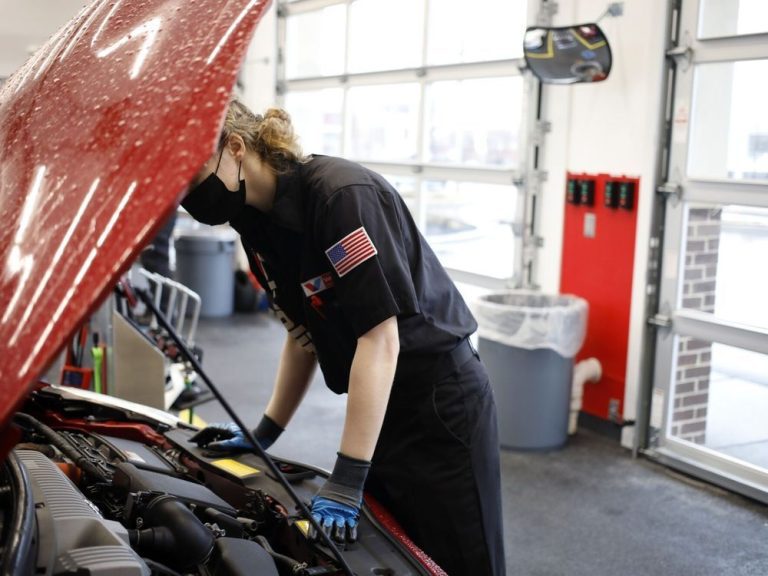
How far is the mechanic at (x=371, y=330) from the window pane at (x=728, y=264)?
280cm

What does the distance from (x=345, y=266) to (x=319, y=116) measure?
23.3ft

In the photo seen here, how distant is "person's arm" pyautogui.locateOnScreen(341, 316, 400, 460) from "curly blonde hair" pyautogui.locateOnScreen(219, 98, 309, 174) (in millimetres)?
423

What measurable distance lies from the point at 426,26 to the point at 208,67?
568cm

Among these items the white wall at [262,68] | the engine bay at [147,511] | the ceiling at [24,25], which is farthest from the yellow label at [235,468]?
the ceiling at [24,25]

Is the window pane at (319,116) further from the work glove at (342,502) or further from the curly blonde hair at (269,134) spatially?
the work glove at (342,502)

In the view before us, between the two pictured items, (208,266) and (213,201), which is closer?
(213,201)

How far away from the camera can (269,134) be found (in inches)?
71.1

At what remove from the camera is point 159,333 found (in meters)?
4.77

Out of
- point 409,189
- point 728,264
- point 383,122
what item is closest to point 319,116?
point 383,122

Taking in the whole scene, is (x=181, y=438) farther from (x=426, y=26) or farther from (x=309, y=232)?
(x=426, y=26)

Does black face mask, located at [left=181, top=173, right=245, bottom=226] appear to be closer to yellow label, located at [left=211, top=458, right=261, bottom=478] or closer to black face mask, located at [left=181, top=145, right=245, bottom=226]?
black face mask, located at [left=181, top=145, right=245, bottom=226]

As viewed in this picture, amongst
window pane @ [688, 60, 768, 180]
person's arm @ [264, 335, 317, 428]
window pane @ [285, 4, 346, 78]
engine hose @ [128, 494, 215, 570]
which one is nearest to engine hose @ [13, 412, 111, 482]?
engine hose @ [128, 494, 215, 570]

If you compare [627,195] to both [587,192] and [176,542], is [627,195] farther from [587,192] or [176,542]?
[176,542]

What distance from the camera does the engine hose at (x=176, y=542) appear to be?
1.44 metres
